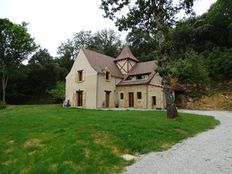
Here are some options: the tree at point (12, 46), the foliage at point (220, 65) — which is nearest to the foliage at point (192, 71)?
the foliage at point (220, 65)

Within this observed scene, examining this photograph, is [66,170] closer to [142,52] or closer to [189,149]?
[189,149]

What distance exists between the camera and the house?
2580 centimetres

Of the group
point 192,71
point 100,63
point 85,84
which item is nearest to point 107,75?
point 100,63

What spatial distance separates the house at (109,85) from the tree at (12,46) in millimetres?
11779

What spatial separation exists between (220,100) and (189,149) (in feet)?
69.4

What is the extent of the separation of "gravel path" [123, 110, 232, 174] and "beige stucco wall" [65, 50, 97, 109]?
18.0m

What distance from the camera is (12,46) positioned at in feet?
115

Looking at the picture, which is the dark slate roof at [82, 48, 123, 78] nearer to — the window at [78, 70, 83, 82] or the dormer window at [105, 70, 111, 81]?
the dormer window at [105, 70, 111, 81]

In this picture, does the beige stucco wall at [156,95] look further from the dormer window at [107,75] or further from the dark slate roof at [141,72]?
the dormer window at [107,75]

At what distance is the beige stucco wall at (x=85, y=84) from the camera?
25.7m

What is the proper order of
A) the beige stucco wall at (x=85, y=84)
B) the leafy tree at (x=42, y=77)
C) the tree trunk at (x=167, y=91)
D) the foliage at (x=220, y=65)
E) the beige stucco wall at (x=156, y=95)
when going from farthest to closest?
the leafy tree at (x=42, y=77) < the foliage at (x=220, y=65) < the beige stucco wall at (x=156, y=95) < the beige stucco wall at (x=85, y=84) < the tree trunk at (x=167, y=91)

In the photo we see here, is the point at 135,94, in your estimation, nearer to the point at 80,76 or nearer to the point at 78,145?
the point at 80,76

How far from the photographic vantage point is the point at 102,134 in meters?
8.34

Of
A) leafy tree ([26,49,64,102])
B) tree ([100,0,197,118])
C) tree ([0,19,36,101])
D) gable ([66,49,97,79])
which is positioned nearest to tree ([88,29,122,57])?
leafy tree ([26,49,64,102])
